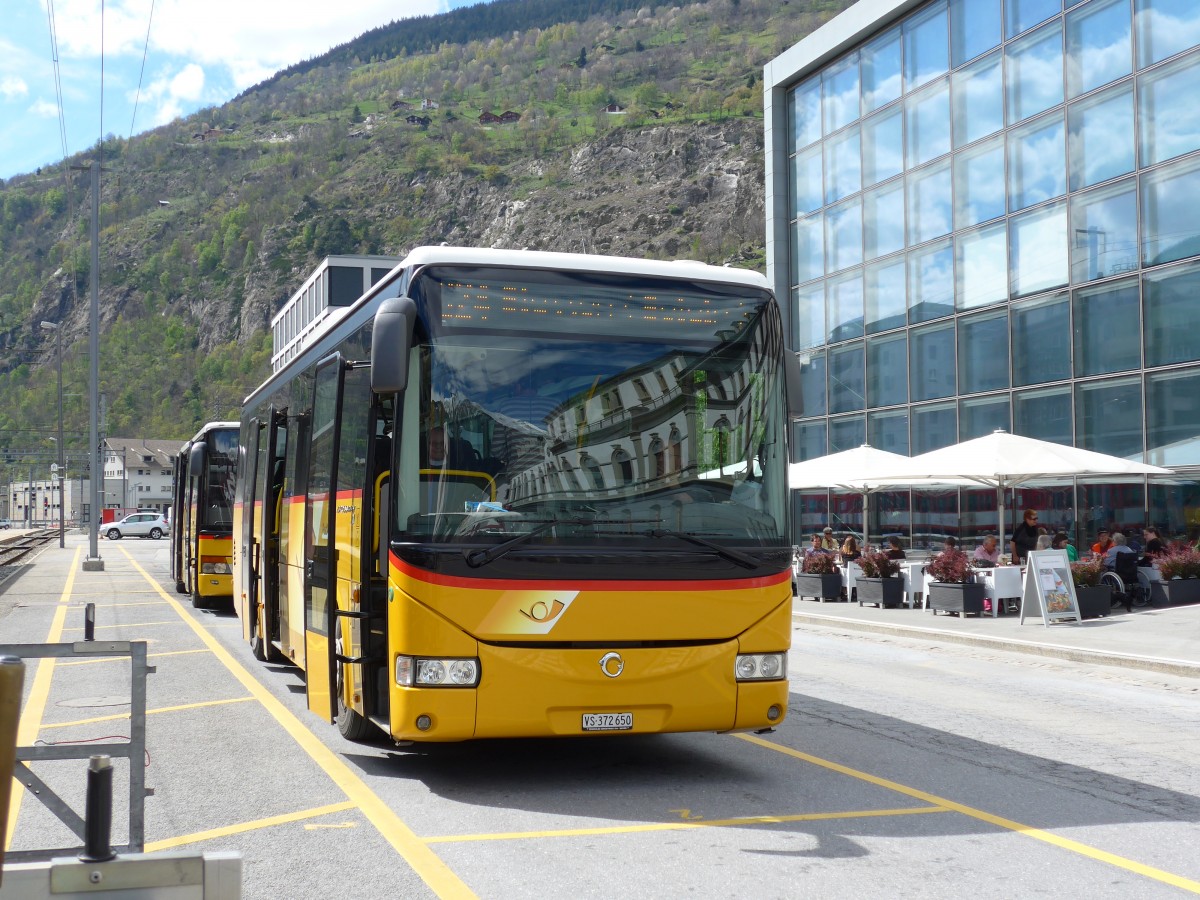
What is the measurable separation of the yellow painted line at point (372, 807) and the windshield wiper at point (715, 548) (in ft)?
7.12

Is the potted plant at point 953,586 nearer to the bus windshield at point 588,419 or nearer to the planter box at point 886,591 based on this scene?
the planter box at point 886,591

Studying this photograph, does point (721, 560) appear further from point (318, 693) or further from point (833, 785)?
point (318, 693)

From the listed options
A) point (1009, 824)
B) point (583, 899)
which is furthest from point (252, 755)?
point (1009, 824)

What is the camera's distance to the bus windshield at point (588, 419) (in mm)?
7371

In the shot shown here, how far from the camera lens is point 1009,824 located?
22.0 ft

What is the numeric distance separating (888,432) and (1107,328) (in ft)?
24.5

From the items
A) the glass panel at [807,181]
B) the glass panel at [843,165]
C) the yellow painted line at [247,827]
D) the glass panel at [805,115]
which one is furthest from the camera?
the glass panel at [805,115]

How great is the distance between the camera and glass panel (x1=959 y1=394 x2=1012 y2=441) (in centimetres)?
2906

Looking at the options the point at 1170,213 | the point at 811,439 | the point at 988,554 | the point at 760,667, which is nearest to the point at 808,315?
the point at 811,439

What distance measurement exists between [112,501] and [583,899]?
160m

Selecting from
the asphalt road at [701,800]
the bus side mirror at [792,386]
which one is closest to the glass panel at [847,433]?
the asphalt road at [701,800]

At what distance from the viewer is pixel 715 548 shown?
763 centimetres

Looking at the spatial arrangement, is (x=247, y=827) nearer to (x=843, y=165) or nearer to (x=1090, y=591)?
(x=1090, y=591)

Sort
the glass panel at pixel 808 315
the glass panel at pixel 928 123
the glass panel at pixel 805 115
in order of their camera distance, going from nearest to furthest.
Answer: the glass panel at pixel 928 123, the glass panel at pixel 808 315, the glass panel at pixel 805 115
